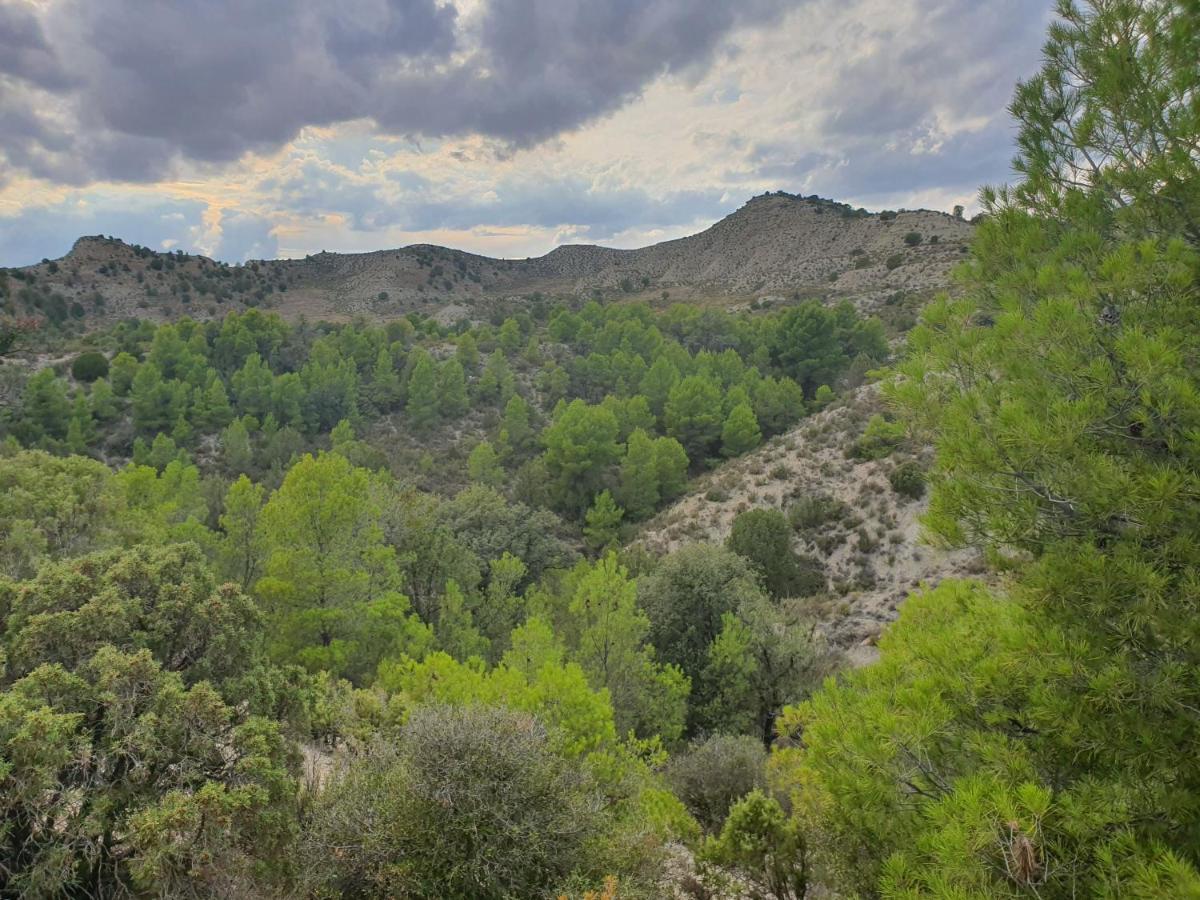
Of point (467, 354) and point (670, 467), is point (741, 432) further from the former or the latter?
point (467, 354)

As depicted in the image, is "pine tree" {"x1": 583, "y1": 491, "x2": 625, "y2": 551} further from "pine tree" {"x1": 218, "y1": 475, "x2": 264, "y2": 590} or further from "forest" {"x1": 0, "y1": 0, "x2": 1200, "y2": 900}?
"pine tree" {"x1": 218, "y1": 475, "x2": 264, "y2": 590}

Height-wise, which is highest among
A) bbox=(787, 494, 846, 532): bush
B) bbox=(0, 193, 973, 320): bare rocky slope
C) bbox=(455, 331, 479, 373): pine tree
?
bbox=(0, 193, 973, 320): bare rocky slope

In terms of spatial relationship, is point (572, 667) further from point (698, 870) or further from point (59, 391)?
point (59, 391)

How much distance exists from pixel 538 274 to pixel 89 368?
3360 inches

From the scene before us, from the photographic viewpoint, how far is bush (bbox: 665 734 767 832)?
10.8 metres

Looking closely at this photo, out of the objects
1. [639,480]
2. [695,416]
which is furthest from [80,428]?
[695,416]

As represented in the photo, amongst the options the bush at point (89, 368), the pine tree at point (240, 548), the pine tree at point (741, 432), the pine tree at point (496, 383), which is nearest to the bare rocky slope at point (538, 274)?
the bush at point (89, 368)

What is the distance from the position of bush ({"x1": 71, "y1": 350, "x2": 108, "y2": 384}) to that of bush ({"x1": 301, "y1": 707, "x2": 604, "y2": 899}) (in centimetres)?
4751

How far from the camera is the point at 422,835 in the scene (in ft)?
20.0

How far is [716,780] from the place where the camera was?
1102 cm

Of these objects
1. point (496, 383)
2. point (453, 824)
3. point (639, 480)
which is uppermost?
point (496, 383)

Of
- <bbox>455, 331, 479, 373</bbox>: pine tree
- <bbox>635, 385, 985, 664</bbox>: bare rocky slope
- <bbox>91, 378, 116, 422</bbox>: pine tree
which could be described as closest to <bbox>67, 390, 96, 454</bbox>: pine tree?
<bbox>91, 378, 116, 422</bbox>: pine tree

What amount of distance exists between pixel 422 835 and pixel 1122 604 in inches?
242

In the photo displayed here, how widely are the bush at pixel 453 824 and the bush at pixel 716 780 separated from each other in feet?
16.7
